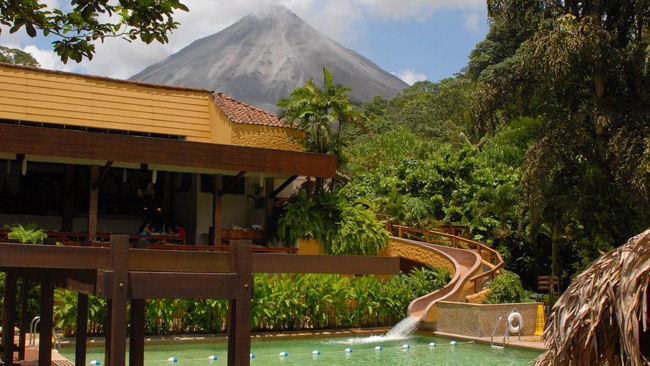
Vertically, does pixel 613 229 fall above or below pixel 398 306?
above

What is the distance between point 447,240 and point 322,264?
1968 centimetres

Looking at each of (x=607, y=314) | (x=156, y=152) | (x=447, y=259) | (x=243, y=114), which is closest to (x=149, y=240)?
(x=156, y=152)

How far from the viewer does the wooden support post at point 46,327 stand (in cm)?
955

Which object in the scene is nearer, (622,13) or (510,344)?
(510,344)

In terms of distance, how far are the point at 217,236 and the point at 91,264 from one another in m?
15.5

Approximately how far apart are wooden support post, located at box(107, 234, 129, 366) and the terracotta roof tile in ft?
62.8

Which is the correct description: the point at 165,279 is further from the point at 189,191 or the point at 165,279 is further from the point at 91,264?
the point at 189,191

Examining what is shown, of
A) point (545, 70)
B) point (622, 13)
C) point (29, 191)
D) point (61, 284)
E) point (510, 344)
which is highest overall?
point (622, 13)

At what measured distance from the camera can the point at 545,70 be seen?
65.2 ft

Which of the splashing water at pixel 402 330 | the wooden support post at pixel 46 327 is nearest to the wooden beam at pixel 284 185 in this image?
the splashing water at pixel 402 330

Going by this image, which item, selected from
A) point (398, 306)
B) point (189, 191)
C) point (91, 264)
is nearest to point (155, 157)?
point (189, 191)

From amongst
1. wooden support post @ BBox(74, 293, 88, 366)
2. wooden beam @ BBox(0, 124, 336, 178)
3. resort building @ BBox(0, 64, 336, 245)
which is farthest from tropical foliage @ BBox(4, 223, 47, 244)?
wooden support post @ BBox(74, 293, 88, 366)

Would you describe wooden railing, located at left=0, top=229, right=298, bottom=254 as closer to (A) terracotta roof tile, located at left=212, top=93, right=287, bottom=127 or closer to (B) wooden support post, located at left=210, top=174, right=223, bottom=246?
(B) wooden support post, located at left=210, top=174, right=223, bottom=246

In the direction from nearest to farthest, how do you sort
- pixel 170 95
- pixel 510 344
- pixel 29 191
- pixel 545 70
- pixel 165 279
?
pixel 165 279 → pixel 510 344 → pixel 545 70 → pixel 29 191 → pixel 170 95
